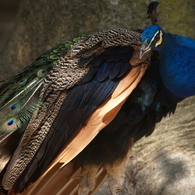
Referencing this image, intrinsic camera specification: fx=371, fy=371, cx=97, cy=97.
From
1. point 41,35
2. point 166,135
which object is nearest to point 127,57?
point 166,135

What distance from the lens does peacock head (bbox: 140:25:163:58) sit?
85.8 inches

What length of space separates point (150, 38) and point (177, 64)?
31 centimetres

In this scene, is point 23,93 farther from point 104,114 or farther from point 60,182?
point 60,182

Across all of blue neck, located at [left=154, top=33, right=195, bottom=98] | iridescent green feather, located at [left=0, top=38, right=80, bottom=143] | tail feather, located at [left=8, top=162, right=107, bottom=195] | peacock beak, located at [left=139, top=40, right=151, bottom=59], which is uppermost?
iridescent green feather, located at [left=0, top=38, right=80, bottom=143]

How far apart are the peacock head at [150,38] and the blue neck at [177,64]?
10 centimetres

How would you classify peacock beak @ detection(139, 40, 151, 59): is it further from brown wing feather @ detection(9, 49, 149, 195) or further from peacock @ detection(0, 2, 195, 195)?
brown wing feather @ detection(9, 49, 149, 195)

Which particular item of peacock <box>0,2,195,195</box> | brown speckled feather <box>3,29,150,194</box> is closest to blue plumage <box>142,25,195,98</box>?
peacock <box>0,2,195,195</box>

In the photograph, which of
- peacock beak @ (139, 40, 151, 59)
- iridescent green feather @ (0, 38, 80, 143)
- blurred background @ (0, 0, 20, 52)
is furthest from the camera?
blurred background @ (0, 0, 20, 52)

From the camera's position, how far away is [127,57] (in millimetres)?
2318

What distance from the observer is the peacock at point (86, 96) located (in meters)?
2.25

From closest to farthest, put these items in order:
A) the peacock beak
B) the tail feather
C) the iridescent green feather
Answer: the peacock beak
the iridescent green feather
the tail feather

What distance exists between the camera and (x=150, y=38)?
2197 millimetres

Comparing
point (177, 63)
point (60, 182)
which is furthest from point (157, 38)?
point (60, 182)

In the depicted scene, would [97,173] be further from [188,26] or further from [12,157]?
[188,26]
